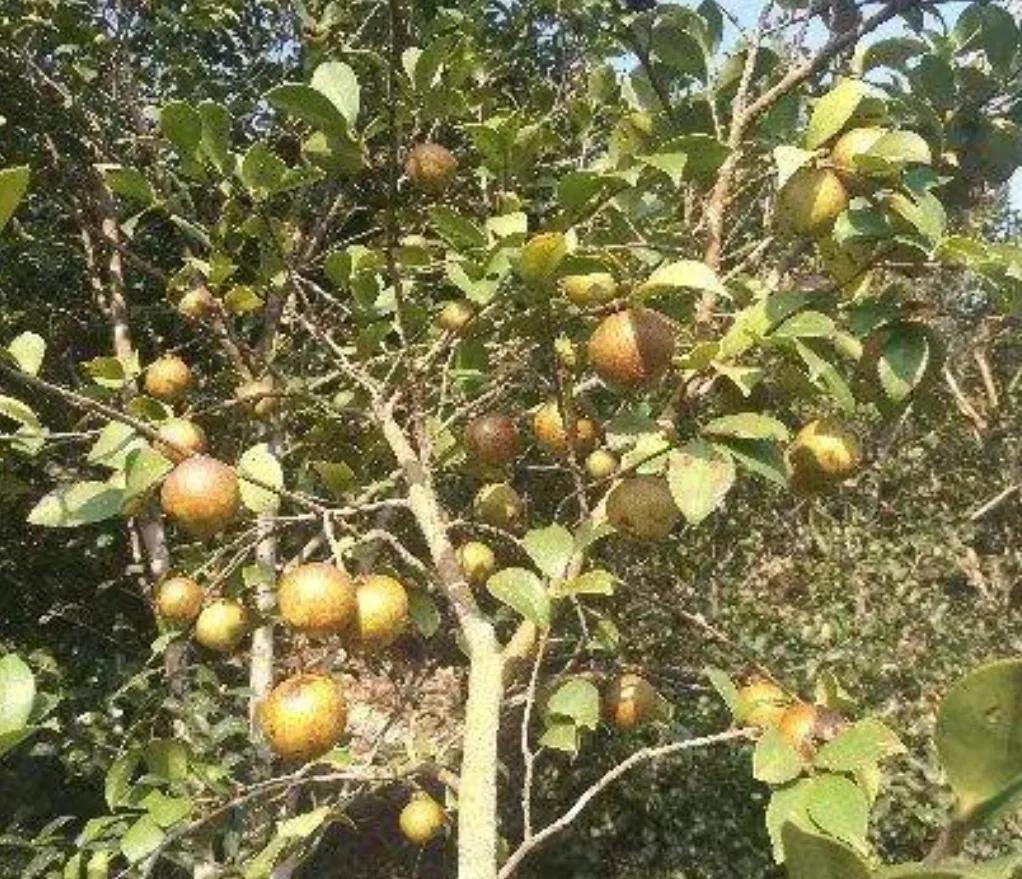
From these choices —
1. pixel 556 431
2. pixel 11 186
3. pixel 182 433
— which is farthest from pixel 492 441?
pixel 11 186

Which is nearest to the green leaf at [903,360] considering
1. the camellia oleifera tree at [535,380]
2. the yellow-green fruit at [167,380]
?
the camellia oleifera tree at [535,380]

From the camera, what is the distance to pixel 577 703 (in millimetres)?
1343

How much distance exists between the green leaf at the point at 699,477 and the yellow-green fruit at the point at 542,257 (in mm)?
242

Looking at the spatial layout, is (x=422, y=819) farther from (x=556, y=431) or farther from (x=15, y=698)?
(x=15, y=698)

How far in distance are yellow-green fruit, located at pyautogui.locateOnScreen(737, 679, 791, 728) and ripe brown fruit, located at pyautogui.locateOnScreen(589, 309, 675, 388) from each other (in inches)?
14.8

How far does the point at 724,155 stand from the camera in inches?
52.0

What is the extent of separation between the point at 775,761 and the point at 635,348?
459mm

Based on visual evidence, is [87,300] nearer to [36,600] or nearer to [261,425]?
[36,600]

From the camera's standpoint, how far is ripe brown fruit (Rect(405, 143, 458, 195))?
187 centimetres

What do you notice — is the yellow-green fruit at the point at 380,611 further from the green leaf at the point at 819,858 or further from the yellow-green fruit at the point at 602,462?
the green leaf at the point at 819,858

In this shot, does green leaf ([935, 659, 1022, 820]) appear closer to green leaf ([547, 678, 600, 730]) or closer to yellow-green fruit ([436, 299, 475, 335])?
green leaf ([547, 678, 600, 730])

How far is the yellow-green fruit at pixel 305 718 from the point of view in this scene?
4.35 ft

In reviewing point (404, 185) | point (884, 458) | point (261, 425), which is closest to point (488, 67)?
point (404, 185)

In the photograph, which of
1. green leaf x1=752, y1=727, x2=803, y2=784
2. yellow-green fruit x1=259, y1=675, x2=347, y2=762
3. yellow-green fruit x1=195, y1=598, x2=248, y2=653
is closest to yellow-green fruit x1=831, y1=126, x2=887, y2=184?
green leaf x1=752, y1=727, x2=803, y2=784
